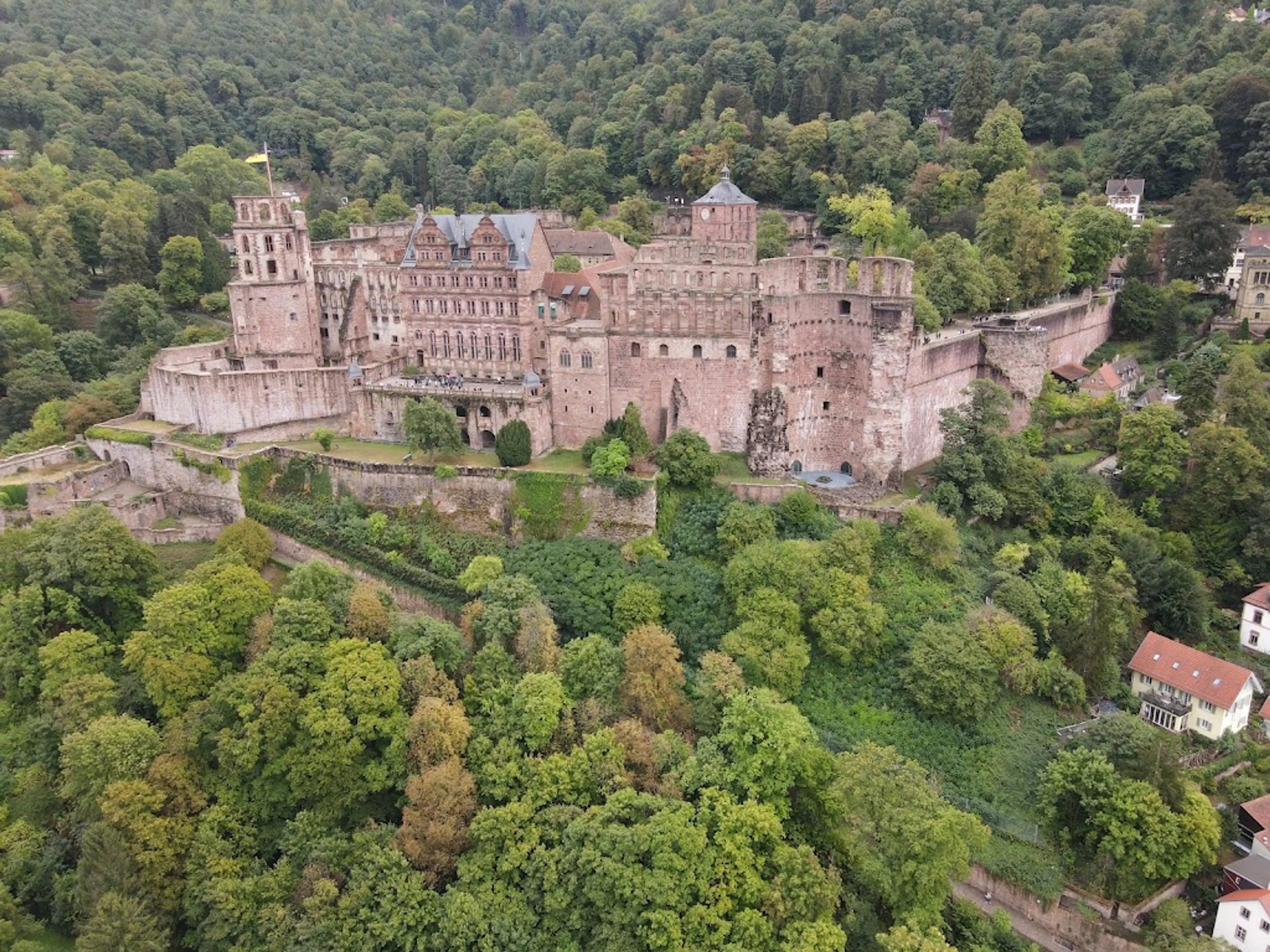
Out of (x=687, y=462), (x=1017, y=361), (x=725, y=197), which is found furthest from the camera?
(x=1017, y=361)

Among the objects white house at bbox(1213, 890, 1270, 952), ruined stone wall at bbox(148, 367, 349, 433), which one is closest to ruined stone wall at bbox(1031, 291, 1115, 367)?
white house at bbox(1213, 890, 1270, 952)

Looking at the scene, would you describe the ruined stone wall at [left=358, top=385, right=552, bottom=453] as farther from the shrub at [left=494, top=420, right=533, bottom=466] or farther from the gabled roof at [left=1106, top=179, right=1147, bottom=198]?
the gabled roof at [left=1106, top=179, right=1147, bottom=198]

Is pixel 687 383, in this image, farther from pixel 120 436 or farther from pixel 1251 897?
pixel 120 436

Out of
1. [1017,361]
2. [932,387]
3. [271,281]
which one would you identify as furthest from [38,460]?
[1017,361]

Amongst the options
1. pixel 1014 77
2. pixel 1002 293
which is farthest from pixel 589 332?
pixel 1014 77

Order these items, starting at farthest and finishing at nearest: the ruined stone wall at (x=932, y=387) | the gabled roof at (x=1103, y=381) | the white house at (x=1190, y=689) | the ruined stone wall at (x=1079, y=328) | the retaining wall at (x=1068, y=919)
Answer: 1. the ruined stone wall at (x=1079, y=328)
2. the gabled roof at (x=1103, y=381)
3. the ruined stone wall at (x=932, y=387)
4. the white house at (x=1190, y=689)
5. the retaining wall at (x=1068, y=919)

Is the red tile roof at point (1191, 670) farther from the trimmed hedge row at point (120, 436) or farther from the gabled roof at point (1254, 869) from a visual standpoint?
the trimmed hedge row at point (120, 436)

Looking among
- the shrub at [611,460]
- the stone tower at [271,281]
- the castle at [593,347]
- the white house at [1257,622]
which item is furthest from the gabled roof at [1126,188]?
the stone tower at [271,281]
